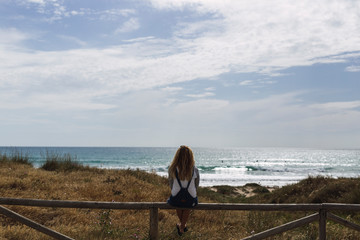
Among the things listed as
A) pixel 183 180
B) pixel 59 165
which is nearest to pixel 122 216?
pixel 183 180

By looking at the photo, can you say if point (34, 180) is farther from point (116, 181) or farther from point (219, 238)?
point (219, 238)

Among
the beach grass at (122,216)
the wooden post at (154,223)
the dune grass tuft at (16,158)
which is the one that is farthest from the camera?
the dune grass tuft at (16,158)

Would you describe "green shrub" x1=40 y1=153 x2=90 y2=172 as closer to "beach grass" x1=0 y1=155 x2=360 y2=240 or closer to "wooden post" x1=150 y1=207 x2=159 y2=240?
"beach grass" x1=0 y1=155 x2=360 y2=240

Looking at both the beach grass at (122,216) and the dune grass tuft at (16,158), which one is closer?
the beach grass at (122,216)

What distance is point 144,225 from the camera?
27.4 feet

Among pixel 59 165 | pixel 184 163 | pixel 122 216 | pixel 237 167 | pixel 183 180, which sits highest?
pixel 184 163

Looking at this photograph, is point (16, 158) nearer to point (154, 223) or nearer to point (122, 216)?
point (122, 216)

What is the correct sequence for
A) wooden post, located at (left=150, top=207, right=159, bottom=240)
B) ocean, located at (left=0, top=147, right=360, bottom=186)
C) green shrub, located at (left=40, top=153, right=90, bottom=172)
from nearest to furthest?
wooden post, located at (left=150, top=207, right=159, bottom=240)
green shrub, located at (left=40, top=153, right=90, bottom=172)
ocean, located at (left=0, top=147, right=360, bottom=186)

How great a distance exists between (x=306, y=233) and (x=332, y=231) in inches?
Answer: 24.5

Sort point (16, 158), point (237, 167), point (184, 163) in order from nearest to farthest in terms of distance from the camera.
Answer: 1. point (184, 163)
2. point (16, 158)
3. point (237, 167)

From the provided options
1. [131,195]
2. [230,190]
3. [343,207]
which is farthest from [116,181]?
[230,190]

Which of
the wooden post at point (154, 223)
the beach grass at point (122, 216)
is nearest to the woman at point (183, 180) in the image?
A: the wooden post at point (154, 223)

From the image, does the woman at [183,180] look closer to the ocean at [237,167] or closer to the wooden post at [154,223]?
the wooden post at [154,223]

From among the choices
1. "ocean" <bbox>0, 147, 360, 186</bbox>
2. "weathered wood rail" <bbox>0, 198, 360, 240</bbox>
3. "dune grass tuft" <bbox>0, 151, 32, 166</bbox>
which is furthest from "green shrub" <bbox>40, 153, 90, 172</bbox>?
"weathered wood rail" <bbox>0, 198, 360, 240</bbox>
